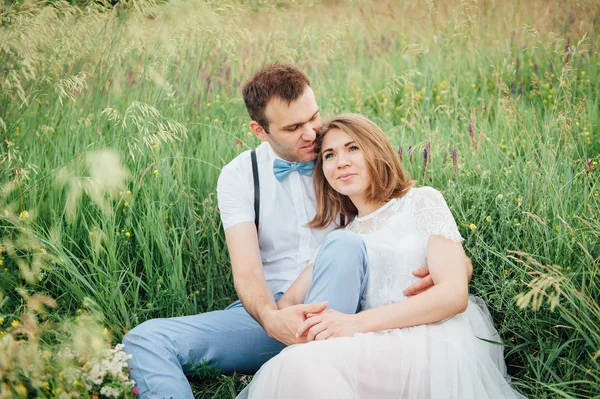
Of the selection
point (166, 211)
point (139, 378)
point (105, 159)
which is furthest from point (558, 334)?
point (105, 159)

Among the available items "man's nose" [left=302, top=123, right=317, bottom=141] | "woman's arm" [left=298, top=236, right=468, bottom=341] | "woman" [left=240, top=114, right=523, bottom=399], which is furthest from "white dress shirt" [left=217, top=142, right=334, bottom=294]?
"woman's arm" [left=298, top=236, right=468, bottom=341]

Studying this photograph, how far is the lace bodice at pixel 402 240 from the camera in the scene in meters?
2.45

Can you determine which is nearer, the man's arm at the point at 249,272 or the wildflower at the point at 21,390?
the wildflower at the point at 21,390

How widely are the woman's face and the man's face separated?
191 millimetres

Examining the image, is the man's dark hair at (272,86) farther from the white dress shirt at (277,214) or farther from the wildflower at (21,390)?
the wildflower at (21,390)

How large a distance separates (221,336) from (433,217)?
3.49 feet

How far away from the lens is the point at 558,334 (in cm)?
236

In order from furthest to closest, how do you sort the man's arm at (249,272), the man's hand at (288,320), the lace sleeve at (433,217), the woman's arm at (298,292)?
the woman's arm at (298,292) → the man's arm at (249,272) → the lace sleeve at (433,217) → the man's hand at (288,320)

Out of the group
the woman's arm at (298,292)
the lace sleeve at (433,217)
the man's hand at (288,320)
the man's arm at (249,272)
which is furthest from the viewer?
the woman's arm at (298,292)

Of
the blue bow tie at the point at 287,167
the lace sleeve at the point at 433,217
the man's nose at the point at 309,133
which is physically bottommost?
the lace sleeve at the point at 433,217

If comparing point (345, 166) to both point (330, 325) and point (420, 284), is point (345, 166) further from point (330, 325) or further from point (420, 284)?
point (330, 325)

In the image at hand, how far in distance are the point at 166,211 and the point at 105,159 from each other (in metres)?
0.41

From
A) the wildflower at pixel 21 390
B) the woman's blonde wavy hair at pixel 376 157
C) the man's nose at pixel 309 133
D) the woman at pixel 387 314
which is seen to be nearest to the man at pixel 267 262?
the man's nose at pixel 309 133

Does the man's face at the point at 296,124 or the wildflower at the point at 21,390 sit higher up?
the man's face at the point at 296,124
